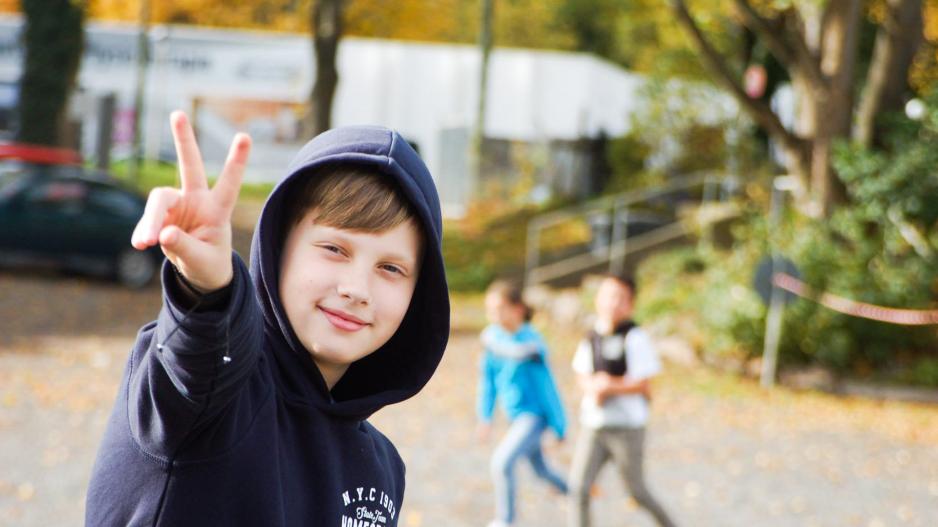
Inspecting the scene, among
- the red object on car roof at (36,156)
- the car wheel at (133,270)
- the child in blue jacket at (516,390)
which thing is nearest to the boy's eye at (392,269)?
the child in blue jacket at (516,390)

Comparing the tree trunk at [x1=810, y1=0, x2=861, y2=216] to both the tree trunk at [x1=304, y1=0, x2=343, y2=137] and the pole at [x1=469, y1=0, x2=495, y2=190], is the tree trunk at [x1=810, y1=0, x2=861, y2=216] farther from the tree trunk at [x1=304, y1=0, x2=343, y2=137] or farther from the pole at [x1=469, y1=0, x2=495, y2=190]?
the pole at [x1=469, y1=0, x2=495, y2=190]

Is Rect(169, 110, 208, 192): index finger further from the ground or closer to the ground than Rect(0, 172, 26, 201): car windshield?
further from the ground

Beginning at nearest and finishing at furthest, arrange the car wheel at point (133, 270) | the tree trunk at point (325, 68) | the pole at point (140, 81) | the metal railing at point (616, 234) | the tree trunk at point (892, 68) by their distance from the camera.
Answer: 1. the tree trunk at point (892, 68)
2. the car wheel at point (133, 270)
3. the metal railing at point (616, 234)
4. the tree trunk at point (325, 68)
5. the pole at point (140, 81)

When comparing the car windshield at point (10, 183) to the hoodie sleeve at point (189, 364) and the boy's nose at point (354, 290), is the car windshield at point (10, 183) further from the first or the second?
the hoodie sleeve at point (189, 364)

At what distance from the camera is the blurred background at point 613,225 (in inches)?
389

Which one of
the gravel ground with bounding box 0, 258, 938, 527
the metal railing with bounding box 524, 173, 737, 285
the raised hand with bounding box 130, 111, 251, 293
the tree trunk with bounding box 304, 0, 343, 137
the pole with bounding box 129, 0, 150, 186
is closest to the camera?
the raised hand with bounding box 130, 111, 251, 293

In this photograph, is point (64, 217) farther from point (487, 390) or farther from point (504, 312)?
point (504, 312)

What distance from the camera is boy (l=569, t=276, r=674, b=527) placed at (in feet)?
21.6

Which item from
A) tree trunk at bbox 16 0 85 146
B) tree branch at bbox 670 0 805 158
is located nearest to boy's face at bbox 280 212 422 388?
tree branch at bbox 670 0 805 158

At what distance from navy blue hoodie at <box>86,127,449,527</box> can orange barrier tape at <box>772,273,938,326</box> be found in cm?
1208

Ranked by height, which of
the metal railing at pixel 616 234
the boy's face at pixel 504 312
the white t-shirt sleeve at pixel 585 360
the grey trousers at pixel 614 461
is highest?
the boy's face at pixel 504 312

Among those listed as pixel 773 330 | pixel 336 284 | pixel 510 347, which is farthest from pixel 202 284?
pixel 773 330

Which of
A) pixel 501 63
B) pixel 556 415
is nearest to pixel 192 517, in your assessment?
pixel 556 415

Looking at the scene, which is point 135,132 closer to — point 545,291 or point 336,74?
point 336,74
